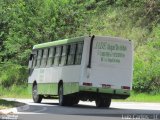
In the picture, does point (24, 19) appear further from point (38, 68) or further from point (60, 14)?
point (38, 68)

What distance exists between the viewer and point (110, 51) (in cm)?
2961

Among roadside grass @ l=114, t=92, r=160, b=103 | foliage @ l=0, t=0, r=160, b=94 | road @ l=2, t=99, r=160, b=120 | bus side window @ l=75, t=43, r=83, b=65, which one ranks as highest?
foliage @ l=0, t=0, r=160, b=94

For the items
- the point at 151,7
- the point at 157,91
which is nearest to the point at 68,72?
the point at 157,91

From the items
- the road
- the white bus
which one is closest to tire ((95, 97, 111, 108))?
the white bus

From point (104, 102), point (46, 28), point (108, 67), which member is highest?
point (46, 28)

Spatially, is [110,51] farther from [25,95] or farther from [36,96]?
[25,95]

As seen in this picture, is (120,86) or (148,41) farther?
(148,41)

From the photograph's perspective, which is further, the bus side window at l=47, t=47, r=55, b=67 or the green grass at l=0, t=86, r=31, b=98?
the green grass at l=0, t=86, r=31, b=98

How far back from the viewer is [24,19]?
52719 mm

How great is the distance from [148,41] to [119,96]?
20829 mm

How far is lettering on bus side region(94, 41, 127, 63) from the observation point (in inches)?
1159

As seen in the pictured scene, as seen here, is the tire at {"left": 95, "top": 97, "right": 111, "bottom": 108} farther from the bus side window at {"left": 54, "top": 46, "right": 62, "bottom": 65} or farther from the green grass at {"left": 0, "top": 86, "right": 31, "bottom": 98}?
the green grass at {"left": 0, "top": 86, "right": 31, "bottom": 98}

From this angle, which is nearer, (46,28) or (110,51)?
(110,51)

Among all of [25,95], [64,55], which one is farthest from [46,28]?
[64,55]
